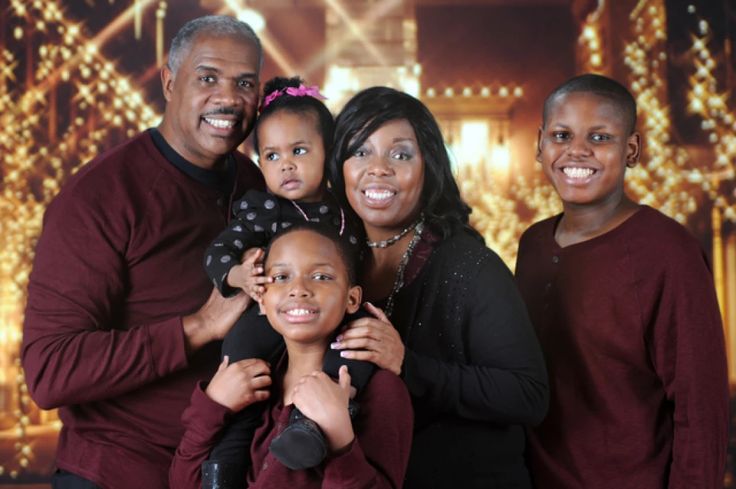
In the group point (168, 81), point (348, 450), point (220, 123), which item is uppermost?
point (168, 81)

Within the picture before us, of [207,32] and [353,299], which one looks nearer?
[353,299]

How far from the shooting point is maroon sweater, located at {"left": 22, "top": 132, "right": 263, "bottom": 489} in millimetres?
2031

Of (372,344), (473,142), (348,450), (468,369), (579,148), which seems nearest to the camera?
(348,450)

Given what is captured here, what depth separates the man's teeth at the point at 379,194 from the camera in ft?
6.57

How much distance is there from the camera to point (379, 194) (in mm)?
2002

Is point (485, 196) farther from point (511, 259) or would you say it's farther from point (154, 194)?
point (154, 194)

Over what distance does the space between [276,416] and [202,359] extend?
0.46 meters

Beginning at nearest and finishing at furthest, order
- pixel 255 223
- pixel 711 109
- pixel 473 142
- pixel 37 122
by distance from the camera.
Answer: pixel 255 223, pixel 711 109, pixel 37 122, pixel 473 142

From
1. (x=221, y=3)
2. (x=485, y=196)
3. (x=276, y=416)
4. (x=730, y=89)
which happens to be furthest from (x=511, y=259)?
(x=276, y=416)

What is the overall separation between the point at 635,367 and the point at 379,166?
28.5 inches

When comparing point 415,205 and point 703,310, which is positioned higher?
point 415,205

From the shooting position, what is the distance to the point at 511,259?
203 inches

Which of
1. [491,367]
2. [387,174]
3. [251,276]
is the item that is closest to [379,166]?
[387,174]

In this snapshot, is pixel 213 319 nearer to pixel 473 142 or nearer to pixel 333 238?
pixel 333 238
